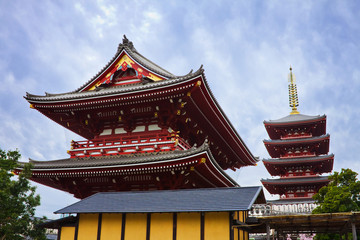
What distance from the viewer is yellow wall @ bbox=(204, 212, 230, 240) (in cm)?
1467

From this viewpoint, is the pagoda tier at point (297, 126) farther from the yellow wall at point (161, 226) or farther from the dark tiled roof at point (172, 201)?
the yellow wall at point (161, 226)

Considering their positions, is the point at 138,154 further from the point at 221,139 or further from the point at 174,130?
the point at 221,139

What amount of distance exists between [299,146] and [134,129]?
3076cm

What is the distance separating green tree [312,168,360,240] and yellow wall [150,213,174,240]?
16.3 m

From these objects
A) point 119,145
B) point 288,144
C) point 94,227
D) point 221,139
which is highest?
point 288,144

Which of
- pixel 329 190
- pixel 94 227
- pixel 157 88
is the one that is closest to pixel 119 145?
pixel 157 88

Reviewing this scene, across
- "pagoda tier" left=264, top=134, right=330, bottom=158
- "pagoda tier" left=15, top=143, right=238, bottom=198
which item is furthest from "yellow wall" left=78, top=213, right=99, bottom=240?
"pagoda tier" left=264, top=134, right=330, bottom=158

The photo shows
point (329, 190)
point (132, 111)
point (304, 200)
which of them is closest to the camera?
point (132, 111)

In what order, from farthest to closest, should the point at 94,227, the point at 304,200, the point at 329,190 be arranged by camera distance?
the point at 304,200
the point at 329,190
the point at 94,227

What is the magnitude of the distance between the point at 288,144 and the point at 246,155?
16191mm

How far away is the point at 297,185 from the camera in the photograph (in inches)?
1729

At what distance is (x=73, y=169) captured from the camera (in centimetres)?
2072

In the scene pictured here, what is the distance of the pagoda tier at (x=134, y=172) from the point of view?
18.8 m

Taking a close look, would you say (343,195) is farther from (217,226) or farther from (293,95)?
(293,95)
